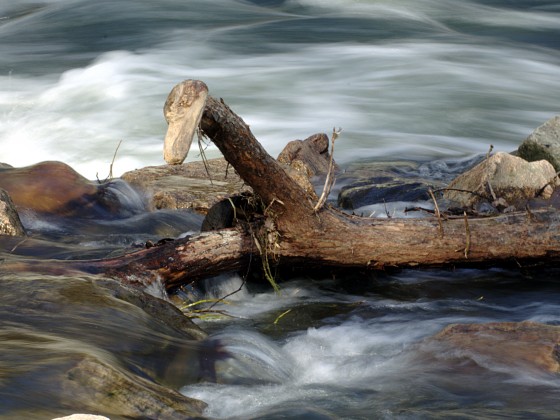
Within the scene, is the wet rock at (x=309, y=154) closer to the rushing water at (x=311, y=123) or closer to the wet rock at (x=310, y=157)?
the wet rock at (x=310, y=157)

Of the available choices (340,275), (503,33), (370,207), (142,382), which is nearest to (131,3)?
(503,33)

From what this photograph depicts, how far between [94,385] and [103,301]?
98cm

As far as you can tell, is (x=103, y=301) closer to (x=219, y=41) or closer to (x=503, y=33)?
(x=219, y=41)

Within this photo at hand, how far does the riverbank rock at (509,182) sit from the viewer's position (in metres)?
7.09

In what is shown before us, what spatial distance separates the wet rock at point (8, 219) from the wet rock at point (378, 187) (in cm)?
310

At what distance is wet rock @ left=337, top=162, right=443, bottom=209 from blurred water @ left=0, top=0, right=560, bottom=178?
1643mm

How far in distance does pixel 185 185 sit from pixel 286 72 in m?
8.44

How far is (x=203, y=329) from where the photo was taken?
15.5 ft

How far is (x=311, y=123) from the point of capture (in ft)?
43.6

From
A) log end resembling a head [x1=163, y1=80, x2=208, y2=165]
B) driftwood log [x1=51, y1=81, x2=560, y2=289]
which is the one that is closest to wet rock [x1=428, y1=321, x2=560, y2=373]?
driftwood log [x1=51, y1=81, x2=560, y2=289]

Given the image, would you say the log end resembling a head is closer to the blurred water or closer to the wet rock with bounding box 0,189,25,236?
the wet rock with bounding box 0,189,25,236

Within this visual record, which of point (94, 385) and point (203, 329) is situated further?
point (203, 329)

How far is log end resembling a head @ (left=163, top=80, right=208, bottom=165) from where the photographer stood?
12.5 feet

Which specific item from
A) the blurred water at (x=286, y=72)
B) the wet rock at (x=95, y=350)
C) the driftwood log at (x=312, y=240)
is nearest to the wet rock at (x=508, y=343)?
the driftwood log at (x=312, y=240)
